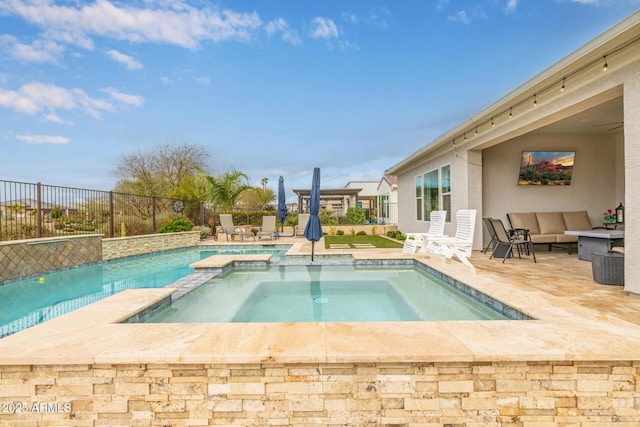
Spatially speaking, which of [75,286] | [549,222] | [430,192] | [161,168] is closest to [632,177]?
[549,222]

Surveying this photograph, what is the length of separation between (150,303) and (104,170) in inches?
760

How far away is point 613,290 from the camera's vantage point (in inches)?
160

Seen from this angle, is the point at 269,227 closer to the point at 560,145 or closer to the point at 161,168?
the point at 560,145

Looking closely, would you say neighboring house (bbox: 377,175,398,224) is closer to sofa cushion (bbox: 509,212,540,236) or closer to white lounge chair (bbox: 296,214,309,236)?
white lounge chair (bbox: 296,214,309,236)

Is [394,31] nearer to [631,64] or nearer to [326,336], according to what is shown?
[631,64]

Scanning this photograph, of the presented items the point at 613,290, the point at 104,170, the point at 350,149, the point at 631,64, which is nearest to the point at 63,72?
the point at 104,170

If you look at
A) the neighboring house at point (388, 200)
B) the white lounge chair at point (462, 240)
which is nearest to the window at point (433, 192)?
the white lounge chair at point (462, 240)

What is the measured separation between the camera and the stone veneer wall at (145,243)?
869 centimetres

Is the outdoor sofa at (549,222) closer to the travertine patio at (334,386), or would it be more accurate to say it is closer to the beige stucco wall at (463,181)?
the beige stucco wall at (463,181)

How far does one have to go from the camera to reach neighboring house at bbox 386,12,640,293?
3.74m

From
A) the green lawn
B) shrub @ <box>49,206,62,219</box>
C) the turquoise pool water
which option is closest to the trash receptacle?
the green lawn

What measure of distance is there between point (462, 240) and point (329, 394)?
4.96 meters

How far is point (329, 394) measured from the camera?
1.95 metres

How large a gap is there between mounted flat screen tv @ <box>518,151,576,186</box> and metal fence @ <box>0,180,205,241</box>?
1187cm
